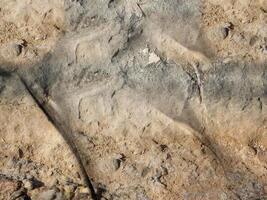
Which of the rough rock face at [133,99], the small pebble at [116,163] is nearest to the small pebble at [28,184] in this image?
the rough rock face at [133,99]

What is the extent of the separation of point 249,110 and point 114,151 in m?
0.84

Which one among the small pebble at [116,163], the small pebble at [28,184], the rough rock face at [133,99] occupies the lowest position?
the small pebble at [28,184]

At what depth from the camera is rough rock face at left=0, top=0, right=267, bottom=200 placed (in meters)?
3.34

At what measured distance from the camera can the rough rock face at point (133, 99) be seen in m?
3.34

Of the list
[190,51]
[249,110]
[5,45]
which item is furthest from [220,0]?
[5,45]

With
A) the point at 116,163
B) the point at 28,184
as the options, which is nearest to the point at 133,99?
the point at 116,163

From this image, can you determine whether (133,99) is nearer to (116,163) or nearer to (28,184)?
(116,163)

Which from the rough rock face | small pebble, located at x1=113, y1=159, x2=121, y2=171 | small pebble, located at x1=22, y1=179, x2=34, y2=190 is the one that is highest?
the rough rock face

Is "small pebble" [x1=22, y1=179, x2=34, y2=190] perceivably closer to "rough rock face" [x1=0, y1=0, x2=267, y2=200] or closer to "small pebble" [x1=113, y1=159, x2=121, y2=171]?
"rough rock face" [x1=0, y1=0, x2=267, y2=200]

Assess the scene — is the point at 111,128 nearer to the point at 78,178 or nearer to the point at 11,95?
the point at 78,178

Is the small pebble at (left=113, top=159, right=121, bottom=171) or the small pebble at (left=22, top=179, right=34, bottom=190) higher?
the small pebble at (left=113, top=159, right=121, bottom=171)

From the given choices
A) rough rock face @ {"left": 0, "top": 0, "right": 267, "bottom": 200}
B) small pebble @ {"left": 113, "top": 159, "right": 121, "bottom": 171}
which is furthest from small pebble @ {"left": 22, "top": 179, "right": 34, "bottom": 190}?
small pebble @ {"left": 113, "top": 159, "right": 121, "bottom": 171}

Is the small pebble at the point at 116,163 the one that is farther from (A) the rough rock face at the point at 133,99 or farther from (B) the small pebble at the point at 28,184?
(B) the small pebble at the point at 28,184

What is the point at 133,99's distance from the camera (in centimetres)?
360
